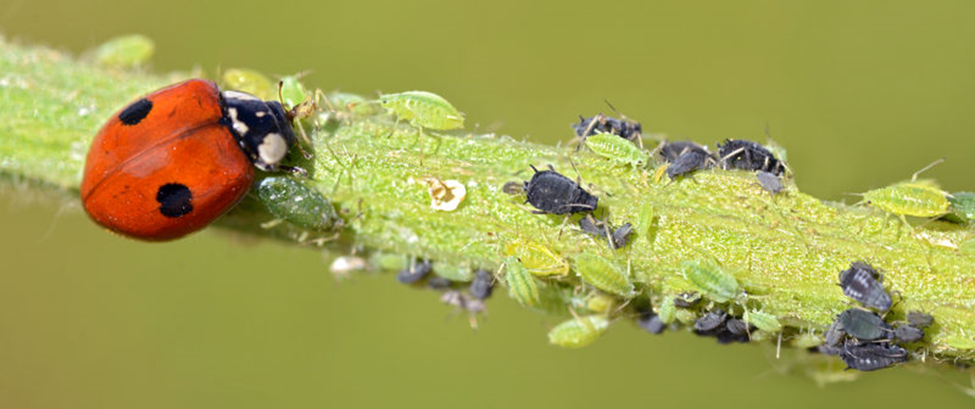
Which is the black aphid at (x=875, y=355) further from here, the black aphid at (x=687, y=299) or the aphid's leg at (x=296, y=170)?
the aphid's leg at (x=296, y=170)

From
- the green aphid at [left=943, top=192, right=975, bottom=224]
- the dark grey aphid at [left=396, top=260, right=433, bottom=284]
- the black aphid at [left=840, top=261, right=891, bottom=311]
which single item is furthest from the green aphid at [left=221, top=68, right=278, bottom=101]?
the green aphid at [left=943, top=192, right=975, bottom=224]

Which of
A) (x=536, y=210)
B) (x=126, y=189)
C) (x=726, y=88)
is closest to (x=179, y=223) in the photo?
(x=126, y=189)

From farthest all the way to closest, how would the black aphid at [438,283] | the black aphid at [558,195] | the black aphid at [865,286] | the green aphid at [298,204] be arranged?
1. the black aphid at [438,283]
2. the green aphid at [298,204]
3. the black aphid at [558,195]
4. the black aphid at [865,286]

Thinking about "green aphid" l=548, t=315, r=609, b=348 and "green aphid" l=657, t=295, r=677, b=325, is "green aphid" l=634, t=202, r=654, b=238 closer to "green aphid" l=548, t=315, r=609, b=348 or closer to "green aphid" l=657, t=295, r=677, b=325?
"green aphid" l=657, t=295, r=677, b=325

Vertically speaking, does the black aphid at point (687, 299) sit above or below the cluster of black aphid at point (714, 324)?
above

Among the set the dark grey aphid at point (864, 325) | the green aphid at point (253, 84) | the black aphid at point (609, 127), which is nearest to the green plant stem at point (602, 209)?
the dark grey aphid at point (864, 325)

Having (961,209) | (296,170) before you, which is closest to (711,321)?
(961,209)

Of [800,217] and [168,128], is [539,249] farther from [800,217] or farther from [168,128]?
[168,128]
